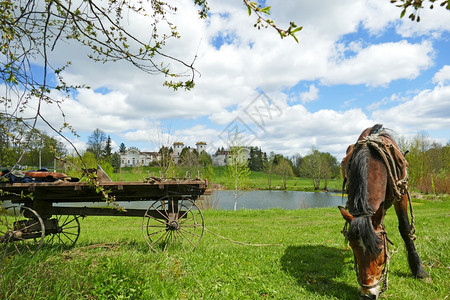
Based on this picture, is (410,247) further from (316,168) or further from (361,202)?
(316,168)

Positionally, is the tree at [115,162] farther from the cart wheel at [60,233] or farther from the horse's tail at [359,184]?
the horse's tail at [359,184]

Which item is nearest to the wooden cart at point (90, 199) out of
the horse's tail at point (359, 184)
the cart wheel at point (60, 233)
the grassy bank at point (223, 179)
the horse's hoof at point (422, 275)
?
the cart wheel at point (60, 233)

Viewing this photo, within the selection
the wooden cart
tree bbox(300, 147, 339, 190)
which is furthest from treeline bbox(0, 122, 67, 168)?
tree bbox(300, 147, 339, 190)

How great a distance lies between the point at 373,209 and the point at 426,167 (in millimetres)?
29822

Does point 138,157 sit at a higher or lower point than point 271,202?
higher

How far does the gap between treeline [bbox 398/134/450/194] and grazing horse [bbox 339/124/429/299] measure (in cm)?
2313

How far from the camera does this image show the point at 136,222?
1201 centimetres

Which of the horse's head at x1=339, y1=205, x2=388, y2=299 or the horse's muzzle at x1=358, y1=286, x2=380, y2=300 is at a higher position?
the horse's head at x1=339, y1=205, x2=388, y2=299

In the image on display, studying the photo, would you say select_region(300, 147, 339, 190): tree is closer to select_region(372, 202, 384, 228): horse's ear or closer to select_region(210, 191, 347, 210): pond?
select_region(210, 191, 347, 210): pond

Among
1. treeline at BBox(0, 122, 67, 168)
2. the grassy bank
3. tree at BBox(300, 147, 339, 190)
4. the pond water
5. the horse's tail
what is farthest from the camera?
tree at BBox(300, 147, 339, 190)

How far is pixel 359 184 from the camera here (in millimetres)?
3684

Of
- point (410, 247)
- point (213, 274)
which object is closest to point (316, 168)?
point (410, 247)

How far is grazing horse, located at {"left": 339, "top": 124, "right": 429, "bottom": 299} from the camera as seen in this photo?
320 centimetres

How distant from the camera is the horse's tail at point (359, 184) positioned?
3.48 m
